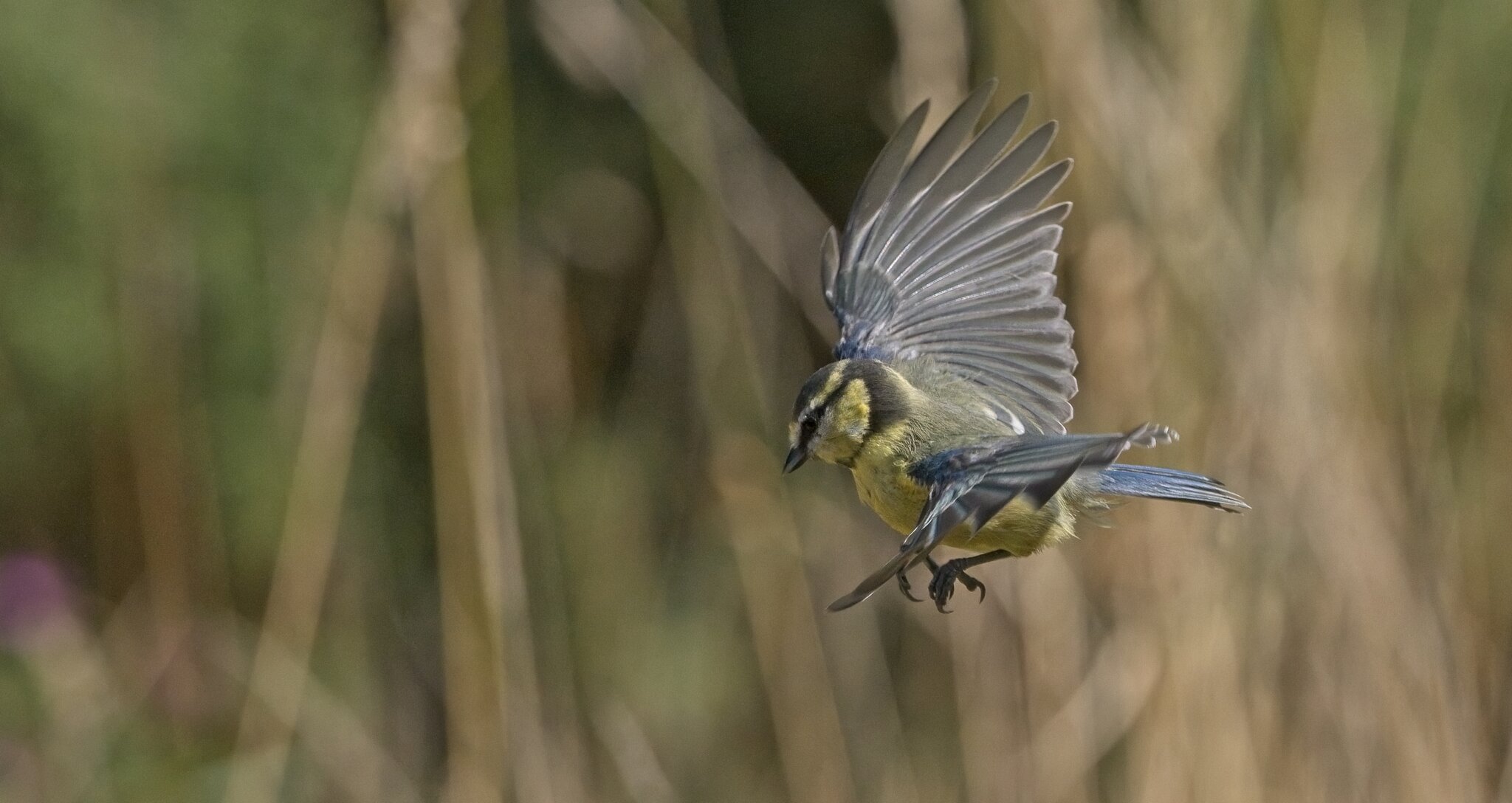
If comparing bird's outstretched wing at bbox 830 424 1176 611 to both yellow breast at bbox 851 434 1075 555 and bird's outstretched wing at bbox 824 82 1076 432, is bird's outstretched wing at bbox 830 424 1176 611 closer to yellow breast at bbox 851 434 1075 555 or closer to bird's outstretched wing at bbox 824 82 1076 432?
yellow breast at bbox 851 434 1075 555

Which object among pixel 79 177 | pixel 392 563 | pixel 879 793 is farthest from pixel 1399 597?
pixel 79 177

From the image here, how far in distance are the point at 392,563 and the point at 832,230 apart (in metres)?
1.21

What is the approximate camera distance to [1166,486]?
1.02 meters

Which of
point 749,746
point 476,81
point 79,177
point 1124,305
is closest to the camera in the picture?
point 1124,305

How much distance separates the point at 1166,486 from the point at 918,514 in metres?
0.17

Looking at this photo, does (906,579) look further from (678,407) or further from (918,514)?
(678,407)

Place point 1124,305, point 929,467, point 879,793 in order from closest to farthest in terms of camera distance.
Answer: point 929,467
point 1124,305
point 879,793

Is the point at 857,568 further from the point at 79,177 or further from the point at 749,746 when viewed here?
the point at 79,177

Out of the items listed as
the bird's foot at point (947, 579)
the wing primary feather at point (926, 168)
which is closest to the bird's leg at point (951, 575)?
the bird's foot at point (947, 579)

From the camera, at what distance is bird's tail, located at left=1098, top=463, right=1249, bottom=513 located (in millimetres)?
971

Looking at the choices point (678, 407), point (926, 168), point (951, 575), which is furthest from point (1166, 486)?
point (678, 407)

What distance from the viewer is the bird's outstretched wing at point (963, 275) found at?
3.84ft

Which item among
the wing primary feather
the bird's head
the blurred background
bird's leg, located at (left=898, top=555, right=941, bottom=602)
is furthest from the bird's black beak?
the blurred background

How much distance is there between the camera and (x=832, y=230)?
3.91 feet
